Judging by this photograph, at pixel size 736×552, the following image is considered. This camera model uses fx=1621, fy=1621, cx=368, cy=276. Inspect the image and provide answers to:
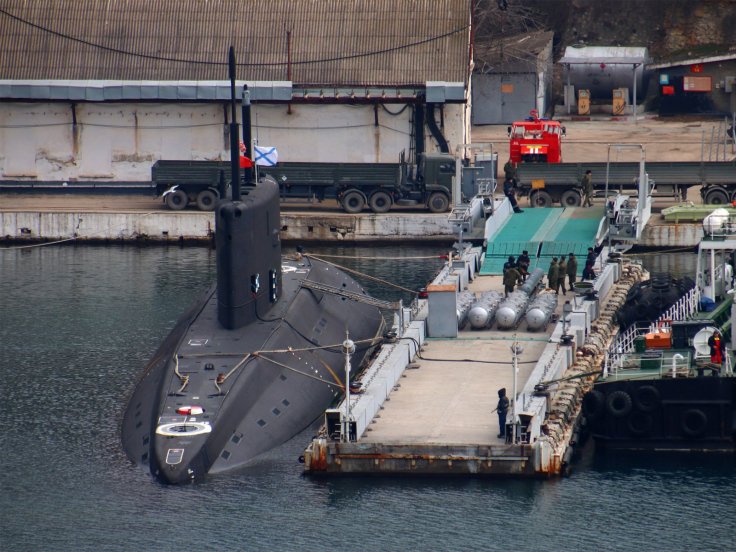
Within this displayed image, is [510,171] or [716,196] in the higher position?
[510,171]

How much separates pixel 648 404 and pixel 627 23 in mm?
60103

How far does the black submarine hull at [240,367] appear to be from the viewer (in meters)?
39.4

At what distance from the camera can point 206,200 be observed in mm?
74750

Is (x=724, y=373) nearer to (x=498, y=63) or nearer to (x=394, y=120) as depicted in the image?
(x=394, y=120)

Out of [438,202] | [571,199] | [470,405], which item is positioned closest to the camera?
[470,405]

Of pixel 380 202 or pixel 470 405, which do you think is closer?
pixel 470 405

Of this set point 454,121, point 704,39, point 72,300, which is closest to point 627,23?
point 704,39

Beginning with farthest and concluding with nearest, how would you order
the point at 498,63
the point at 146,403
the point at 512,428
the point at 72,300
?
the point at 498,63
the point at 72,300
the point at 146,403
the point at 512,428

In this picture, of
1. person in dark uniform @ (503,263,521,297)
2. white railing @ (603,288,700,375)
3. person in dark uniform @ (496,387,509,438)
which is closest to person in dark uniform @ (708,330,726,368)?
white railing @ (603,288,700,375)

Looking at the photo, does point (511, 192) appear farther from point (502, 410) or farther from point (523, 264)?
point (502, 410)

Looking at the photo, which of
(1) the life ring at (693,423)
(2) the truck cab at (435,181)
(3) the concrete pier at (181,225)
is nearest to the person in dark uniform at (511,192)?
(2) the truck cab at (435,181)

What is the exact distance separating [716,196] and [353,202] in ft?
52.9

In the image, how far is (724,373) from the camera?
41406 millimetres

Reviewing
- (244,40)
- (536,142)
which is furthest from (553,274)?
(244,40)
